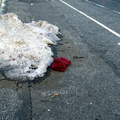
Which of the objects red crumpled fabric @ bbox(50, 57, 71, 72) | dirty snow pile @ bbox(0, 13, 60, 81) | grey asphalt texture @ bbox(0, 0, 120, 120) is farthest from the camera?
red crumpled fabric @ bbox(50, 57, 71, 72)

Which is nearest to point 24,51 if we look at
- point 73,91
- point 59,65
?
point 59,65

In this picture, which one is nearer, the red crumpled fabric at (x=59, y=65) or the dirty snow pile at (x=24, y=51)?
the dirty snow pile at (x=24, y=51)

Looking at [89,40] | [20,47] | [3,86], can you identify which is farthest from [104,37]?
[3,86]

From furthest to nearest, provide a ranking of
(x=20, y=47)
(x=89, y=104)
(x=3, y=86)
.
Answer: (x=20, y=47) → (x=3, y=86) → (x=89, y=104)

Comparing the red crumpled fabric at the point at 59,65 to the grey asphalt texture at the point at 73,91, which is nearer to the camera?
the grey asphalt texture at the point at 73,91

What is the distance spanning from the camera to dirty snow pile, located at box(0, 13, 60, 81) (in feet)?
11.5

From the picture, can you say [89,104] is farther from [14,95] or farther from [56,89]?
[14,95]

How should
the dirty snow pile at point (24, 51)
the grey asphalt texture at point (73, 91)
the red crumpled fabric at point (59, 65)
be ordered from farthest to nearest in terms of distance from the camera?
1. the red crumpled fabric at point (59, 65)
2. the dirty snow pile at point (24, 51)
3. the grey asphalt texture at point (73, 91)

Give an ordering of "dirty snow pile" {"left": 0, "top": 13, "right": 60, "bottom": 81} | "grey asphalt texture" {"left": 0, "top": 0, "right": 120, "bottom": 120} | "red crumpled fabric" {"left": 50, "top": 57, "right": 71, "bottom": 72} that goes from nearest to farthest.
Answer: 1. "grey asphalt texture" {"left": 0, "top": 0, "right": 120, "bottom": 120}
2. "dirty snow pile" {"left": 0, "top": 13, "right": 60, "bottom": 81}
3. "red crumpled fabric" {"left": 50, "top": 57, "right": 71, "bottom": 72}

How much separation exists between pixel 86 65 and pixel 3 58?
1690mm

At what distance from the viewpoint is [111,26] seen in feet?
23.7

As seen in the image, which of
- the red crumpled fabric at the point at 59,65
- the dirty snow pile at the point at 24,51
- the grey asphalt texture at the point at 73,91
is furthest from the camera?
the red crumpled fabric at the point at 59,65

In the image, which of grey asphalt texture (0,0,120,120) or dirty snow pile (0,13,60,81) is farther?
dirty snow pile (0,13,60,81)

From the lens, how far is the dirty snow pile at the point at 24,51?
349cm
